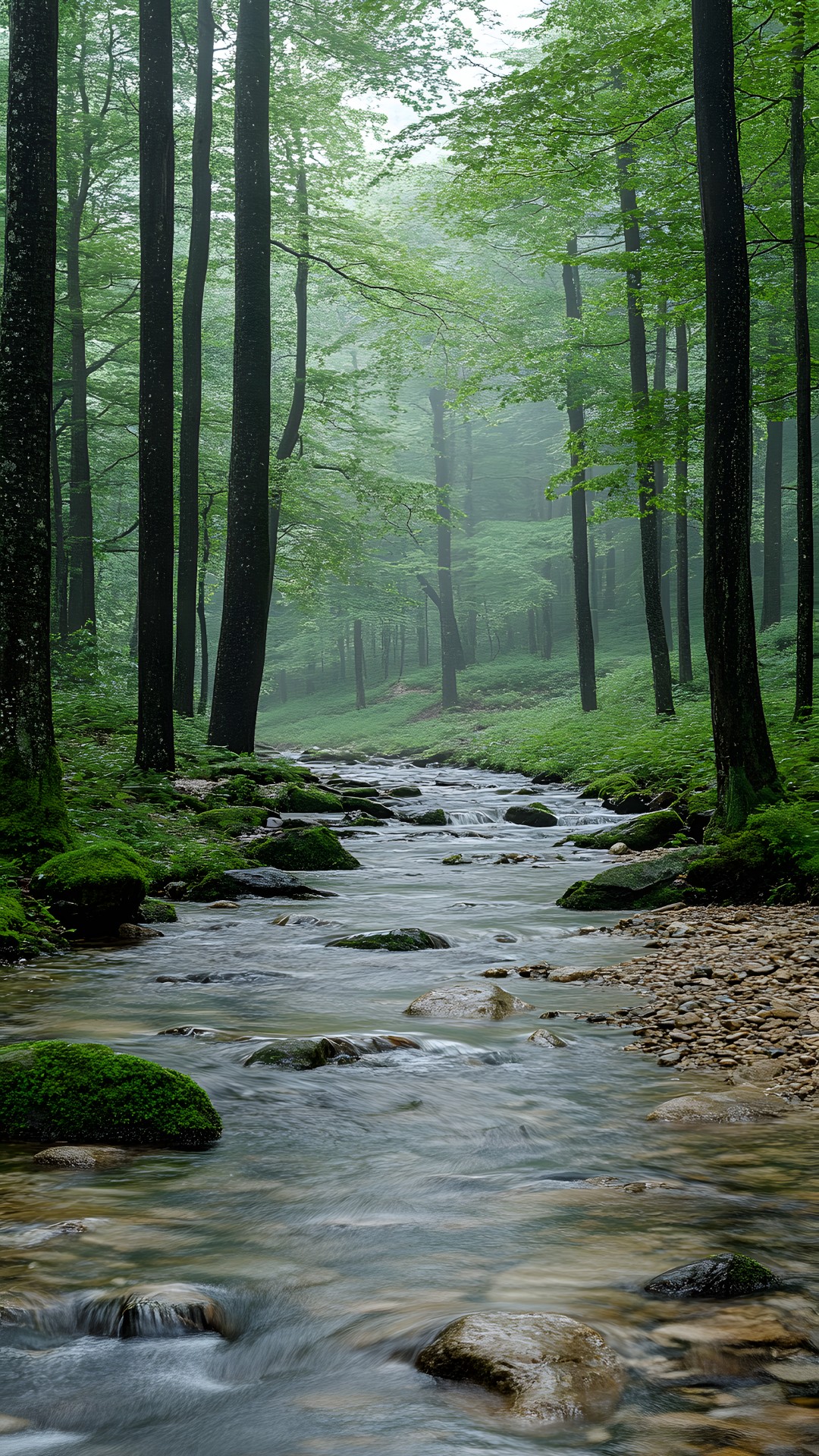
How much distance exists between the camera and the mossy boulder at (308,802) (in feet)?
44.9

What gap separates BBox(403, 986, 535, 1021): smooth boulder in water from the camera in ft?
17.9

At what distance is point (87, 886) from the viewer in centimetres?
703

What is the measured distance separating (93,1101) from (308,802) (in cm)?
1043

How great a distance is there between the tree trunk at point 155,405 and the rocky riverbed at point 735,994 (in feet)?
21.9

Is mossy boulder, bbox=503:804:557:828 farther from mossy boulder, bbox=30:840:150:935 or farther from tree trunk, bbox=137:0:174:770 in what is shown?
mossy boulder, bbox=30:840:150:935

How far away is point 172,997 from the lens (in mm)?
5789

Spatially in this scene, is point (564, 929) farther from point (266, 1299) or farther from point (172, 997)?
point (266, 1299)

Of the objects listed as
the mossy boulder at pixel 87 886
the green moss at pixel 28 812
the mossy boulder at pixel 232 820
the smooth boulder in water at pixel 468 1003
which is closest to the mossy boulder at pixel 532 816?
the mossy boulder at pixel 232 820

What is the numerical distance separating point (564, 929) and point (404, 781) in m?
13.3

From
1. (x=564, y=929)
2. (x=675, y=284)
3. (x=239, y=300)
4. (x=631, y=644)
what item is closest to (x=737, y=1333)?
(x=564, y=929)

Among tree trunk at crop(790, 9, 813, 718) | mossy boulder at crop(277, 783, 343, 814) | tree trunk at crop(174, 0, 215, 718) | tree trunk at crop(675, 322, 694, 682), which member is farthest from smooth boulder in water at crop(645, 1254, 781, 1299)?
tree trunk at crop(675, 322, 694, 682)

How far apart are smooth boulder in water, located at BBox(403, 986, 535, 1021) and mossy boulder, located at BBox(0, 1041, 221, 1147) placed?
178 centimetres

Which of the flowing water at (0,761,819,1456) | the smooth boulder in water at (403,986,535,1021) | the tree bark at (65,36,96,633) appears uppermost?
the tree bark at (65,36,96,633)

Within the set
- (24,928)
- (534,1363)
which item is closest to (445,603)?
(24,928)
